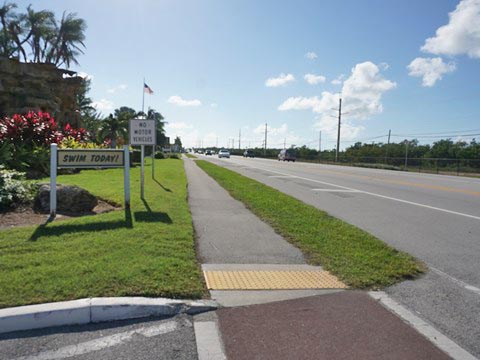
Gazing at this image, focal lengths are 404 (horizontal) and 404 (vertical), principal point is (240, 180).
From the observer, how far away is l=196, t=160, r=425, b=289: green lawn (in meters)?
5.05

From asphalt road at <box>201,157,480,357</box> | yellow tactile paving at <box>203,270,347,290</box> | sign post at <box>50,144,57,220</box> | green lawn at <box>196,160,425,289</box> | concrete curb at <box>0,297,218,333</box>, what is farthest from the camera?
sign post at <box>50,144,57,220</box>

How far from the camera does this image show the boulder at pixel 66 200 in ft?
27.8

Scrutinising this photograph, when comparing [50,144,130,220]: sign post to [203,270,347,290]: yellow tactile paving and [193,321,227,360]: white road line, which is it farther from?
[193,321,227,360]: white road line

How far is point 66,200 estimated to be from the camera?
848 centimetres

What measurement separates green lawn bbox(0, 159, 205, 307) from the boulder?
1.01m

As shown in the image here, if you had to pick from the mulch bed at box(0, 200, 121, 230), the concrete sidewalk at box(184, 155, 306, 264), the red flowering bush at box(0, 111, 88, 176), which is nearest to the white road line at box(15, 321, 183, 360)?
the concrete sidewalk at box(184, 155, 306, 264)

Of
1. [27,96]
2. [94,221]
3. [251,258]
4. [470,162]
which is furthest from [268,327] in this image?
[27,96]

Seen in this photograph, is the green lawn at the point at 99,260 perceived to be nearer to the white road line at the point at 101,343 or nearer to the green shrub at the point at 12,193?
the white road line at the point at 101,343

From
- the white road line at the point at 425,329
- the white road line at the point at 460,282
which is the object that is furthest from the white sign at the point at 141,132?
the white road line at the point at 425,329

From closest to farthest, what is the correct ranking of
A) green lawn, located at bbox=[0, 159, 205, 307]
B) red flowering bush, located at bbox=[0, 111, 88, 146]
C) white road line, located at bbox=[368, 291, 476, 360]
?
white road line, located at bbox=[368, 291, 476, 360]
green lawn, located at bbox=[0, 159, 205, 307]
red flowering bush, located at bbox=[0, 111, 88, 146]

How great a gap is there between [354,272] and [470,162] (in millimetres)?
32618

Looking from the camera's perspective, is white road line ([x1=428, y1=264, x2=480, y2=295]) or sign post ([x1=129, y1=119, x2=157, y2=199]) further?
sign post ([x1=129, y1=119, x2=157, y2=199])

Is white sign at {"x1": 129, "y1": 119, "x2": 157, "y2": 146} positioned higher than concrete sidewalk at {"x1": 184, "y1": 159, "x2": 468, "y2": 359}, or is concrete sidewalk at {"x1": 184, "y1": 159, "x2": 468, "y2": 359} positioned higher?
white sign at {"x1": 129, "y1": 119, "x2": 157, "y2": 146}

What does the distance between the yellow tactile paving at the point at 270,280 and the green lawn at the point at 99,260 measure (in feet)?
0.78
